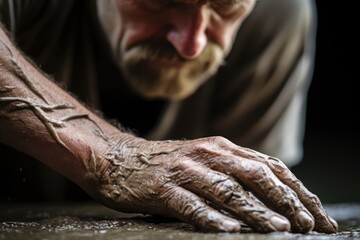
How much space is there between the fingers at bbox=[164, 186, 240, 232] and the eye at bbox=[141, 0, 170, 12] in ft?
2.26

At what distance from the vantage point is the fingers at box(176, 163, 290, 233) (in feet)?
3.62

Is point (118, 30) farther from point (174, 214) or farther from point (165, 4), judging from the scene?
point (174, 214)

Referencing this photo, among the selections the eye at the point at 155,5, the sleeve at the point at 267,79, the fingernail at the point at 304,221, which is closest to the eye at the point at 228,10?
the eye at the point at 155,5

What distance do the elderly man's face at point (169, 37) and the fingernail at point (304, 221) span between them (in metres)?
0.74

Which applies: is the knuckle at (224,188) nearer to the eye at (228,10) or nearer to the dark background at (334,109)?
the eye at (228,10)

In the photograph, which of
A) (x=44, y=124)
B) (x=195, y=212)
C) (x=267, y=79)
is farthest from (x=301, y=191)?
(x=267, y=79)

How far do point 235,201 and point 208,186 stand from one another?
0.06m

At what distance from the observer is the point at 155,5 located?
173 cm

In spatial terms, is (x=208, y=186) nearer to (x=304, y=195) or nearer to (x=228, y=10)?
(x=304, y=195)

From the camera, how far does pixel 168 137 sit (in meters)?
2.48

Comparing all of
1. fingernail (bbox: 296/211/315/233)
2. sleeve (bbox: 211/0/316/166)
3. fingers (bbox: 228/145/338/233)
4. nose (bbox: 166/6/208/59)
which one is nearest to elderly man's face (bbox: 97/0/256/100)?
nose (bbox: 166/6/208/59)

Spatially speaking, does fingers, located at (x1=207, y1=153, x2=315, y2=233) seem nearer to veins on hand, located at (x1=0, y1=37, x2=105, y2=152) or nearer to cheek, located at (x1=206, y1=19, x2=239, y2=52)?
veins on hand, located at (x1=0, y1=37, x2=105, y2=152)

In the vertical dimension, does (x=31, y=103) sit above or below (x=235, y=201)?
above

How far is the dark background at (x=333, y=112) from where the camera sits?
11.6 ft
